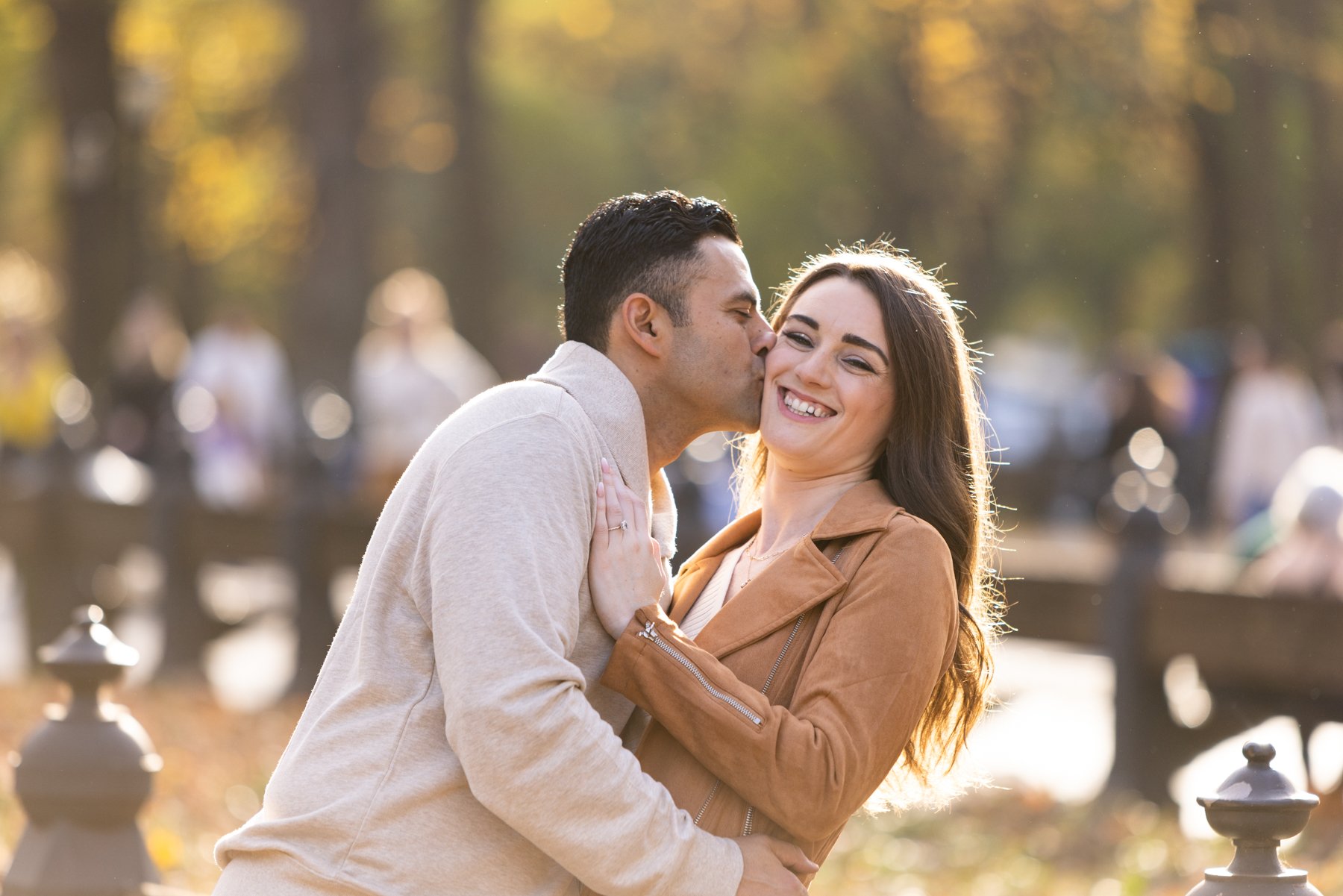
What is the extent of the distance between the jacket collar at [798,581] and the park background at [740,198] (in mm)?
4162

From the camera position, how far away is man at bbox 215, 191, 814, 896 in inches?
119

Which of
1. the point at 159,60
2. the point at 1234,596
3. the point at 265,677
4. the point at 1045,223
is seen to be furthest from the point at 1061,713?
the point at 1045,223

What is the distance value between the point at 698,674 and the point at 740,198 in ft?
112

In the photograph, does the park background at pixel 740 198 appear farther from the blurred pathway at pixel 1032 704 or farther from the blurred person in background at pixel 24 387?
the blurred person in background at pixel 24 387

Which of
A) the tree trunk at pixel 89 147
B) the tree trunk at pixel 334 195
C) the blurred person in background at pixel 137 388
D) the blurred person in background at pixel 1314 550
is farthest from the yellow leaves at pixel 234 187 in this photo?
the blurred person in background at pixel 1314 550

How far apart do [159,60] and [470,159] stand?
461 cm

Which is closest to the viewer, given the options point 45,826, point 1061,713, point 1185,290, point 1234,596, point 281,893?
point 281,893

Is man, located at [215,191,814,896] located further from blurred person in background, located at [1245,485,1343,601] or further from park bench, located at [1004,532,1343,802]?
blurred person in background, located at [1245,485,1343,601]

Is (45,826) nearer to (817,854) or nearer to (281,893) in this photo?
(281,893)

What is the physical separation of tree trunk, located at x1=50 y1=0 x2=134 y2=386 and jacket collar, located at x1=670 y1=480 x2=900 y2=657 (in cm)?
1368

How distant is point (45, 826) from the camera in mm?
4676

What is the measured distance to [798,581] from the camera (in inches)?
136

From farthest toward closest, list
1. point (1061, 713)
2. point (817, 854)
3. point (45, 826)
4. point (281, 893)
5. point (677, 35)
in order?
point (677, 35), point (1061, 713), point (45, 826), point (817, 854), point (281, 893)

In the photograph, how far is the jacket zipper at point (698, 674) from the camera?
3198 millimetres
